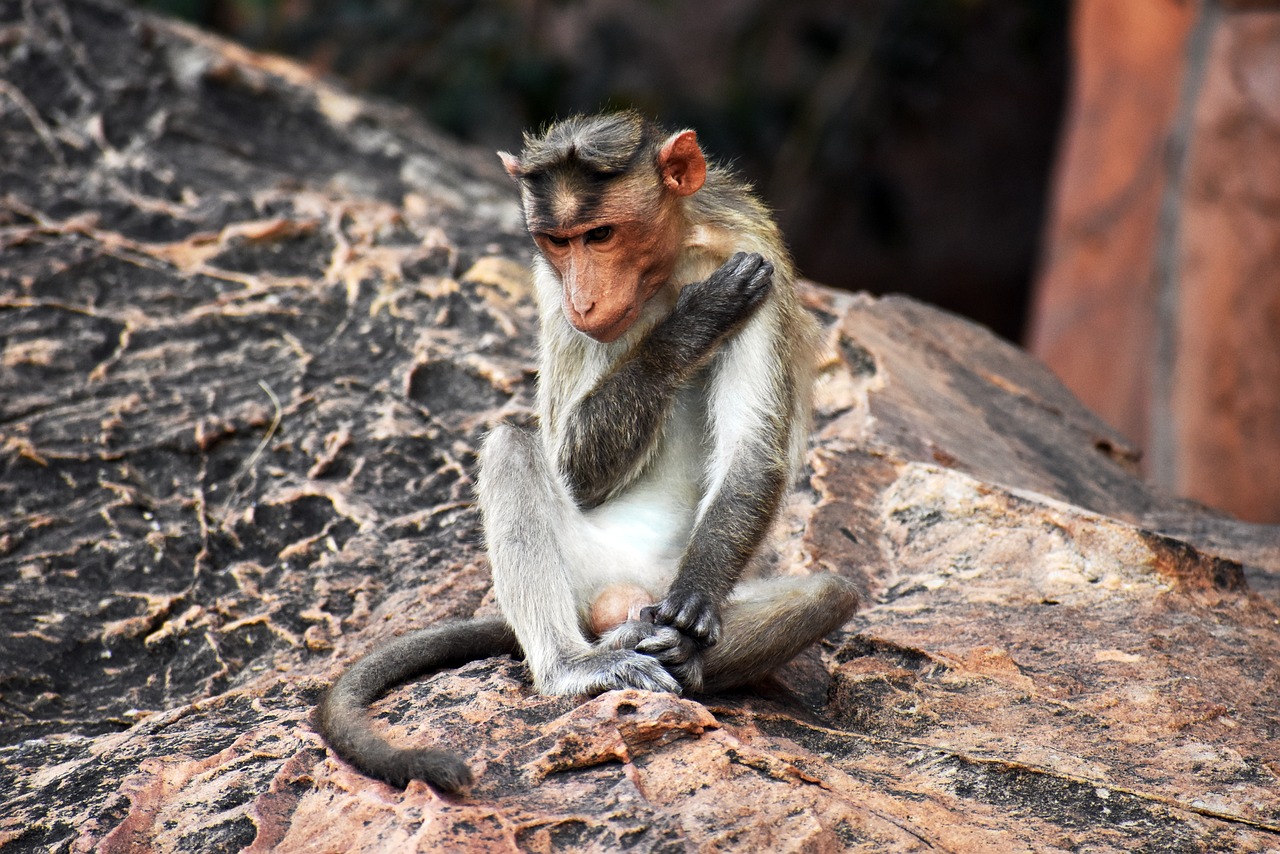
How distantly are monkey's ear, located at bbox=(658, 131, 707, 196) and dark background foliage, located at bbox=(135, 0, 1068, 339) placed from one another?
21.3 feet

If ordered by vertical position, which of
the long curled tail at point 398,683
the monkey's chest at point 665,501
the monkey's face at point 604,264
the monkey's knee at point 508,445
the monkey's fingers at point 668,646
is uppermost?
the monkey's face at point 604,264

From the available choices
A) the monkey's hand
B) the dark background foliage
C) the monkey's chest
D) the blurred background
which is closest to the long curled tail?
the monkey's chest

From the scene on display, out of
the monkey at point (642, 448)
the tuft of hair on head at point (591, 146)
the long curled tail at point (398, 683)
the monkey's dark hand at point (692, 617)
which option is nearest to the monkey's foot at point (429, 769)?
the long curled tail at point (398, 683)

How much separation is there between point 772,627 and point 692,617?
29 cm

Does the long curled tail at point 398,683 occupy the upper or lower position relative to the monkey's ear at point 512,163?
lower

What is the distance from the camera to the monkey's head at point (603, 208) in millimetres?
4879

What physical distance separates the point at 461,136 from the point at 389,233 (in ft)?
18.0

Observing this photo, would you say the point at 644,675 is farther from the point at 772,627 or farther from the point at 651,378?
the point at 651,378

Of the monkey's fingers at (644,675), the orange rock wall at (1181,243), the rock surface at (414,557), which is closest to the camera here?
the rock surface at (414,557)

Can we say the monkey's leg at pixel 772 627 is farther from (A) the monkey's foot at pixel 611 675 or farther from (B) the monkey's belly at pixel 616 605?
(B) the monkey's belly at pixel 616 605

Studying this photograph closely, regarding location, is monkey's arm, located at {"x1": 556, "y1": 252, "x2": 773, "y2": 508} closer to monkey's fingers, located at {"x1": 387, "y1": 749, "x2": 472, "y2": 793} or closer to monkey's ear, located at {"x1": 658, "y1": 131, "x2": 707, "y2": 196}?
monkey's ear, located at {"x1": 658, "y1": 131, "x2": 707, "y2": 196}

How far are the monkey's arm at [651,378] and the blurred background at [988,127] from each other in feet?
13.3

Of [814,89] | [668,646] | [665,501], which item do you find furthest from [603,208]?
[814,89]

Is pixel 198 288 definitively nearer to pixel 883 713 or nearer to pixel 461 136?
pixel 883 713
